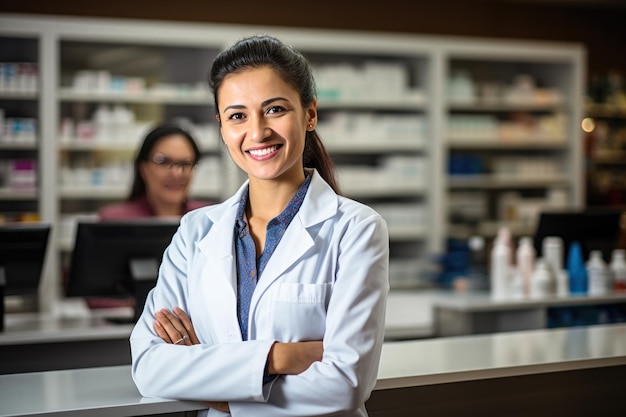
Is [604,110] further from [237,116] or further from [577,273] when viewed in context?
[237,116]

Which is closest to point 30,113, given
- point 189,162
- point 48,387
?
point 189,162

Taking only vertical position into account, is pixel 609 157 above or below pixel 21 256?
above

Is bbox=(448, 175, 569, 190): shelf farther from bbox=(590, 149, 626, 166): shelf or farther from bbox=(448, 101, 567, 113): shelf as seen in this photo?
bbox=(590, 149, 626, 166): shelf

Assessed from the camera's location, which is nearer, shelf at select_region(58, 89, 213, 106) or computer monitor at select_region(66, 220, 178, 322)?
computer monitor at select_region(66, 220, 178, 322)

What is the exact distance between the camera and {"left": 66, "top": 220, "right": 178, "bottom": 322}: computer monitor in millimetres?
3369

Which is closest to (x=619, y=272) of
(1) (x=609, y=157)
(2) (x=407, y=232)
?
(2) (x=407, y=232)

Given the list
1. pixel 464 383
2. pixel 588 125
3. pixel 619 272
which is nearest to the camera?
pixel 464 383

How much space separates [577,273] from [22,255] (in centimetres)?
265

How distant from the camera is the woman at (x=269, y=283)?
1.68 metres

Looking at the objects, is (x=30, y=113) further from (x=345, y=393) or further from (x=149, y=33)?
(x=345, y=393)

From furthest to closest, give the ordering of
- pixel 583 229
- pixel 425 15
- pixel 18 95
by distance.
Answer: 1. pixel 425 15
2. pixel 18 95
3. pixel 583 229

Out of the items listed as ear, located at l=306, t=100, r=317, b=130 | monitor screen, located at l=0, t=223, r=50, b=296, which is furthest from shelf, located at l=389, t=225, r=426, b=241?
ear, located at l=306, t=100, r=317, b=130

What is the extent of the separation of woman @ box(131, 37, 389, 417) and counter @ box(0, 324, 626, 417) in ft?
0.47

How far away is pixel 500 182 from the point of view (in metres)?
6.66
